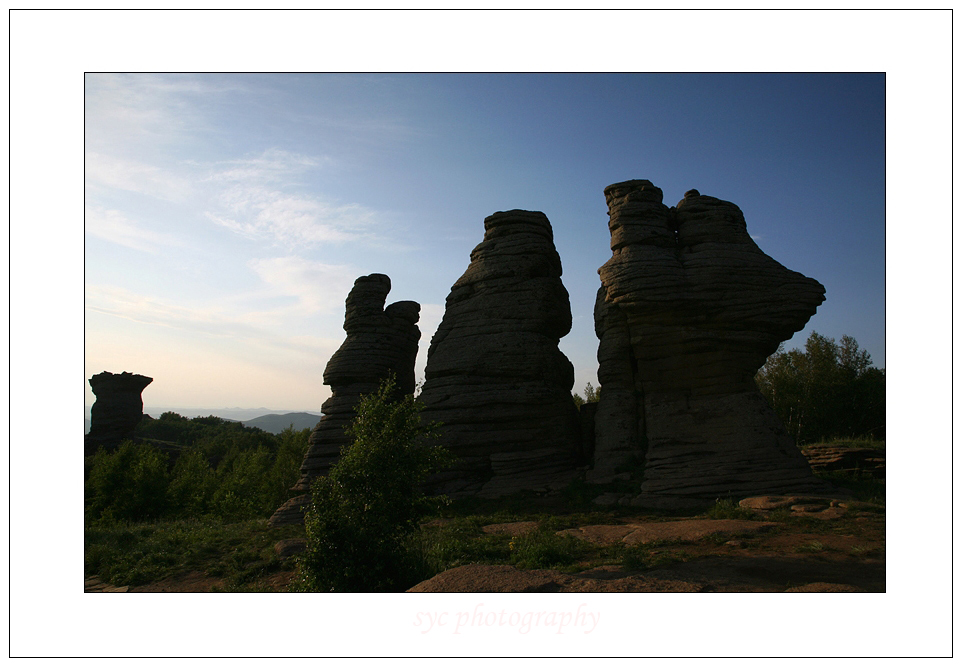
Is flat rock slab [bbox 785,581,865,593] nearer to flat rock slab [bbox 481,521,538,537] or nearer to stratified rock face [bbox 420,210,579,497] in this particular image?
flat rock slab [bbox 481,521,538,537]

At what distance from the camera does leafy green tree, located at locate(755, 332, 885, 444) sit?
40.9 meters

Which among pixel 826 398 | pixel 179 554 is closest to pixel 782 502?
pixel 179 554

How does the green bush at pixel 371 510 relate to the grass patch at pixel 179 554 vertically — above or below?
above

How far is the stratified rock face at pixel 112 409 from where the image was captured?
5947 centimetres

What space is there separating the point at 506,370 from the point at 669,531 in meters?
11.5

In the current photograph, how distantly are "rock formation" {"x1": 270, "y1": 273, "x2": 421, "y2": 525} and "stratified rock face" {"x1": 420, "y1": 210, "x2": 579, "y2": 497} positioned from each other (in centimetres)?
483

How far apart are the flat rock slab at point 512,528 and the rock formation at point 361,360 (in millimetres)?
12549

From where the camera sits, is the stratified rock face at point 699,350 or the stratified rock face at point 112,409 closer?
the stratified rock face at point 699,350

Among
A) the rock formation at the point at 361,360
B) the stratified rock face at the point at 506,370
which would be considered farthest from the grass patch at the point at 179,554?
the stratified rock face at the point at 506,370

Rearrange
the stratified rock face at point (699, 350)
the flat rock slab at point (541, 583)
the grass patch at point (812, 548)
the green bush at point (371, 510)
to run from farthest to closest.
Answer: the stratified rock face at point (699, 350)
the grass patch at point (812, 548)
the green bush at point (371, 510)
the flat rock slab at point (541, 583)

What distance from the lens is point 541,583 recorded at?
911cm

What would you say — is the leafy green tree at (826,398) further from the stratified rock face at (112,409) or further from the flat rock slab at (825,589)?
the stratified rock face at (112,409)
